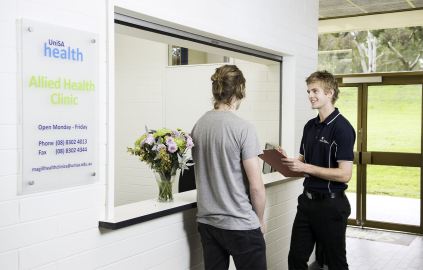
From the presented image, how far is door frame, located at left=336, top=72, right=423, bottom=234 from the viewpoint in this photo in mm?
5990

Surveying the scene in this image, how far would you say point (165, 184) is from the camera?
2721mm

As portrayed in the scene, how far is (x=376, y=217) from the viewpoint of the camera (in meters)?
6.35

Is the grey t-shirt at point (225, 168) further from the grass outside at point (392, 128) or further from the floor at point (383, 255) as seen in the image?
the grass outside at point (392, 128)

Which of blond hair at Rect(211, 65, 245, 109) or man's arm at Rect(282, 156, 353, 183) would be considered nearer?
blond hair at Rect(211, 65, 245, 109)

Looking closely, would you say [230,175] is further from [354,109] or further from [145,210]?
[354,109]

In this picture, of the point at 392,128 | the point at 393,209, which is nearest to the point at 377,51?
the point at 392,128

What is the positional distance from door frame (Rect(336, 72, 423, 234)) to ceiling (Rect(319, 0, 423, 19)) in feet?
2.61

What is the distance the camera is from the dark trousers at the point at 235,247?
2477 mm

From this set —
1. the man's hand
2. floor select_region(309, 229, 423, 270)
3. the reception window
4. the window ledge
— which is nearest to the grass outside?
floor select_region(309, 229, 423, 270)

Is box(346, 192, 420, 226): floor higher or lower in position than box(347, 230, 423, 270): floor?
higher

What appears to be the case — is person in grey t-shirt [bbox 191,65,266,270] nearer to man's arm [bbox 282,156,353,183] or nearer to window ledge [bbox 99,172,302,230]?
window ledge [bbox 99,172,302,230]

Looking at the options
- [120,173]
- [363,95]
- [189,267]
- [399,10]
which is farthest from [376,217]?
[189,267]

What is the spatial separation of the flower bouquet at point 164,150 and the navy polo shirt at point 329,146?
931 mm

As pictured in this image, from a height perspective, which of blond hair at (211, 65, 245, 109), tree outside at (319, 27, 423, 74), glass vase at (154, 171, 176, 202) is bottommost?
glass vase at (154, 171, 176, 202)
